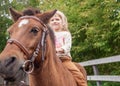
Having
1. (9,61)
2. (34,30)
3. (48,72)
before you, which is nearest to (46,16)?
(34,30)

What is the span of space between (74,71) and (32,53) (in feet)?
4.51

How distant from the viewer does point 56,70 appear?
491 cm

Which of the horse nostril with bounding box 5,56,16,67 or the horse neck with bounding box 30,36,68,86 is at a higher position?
the horse nostril with bounding box 5,56,16,67

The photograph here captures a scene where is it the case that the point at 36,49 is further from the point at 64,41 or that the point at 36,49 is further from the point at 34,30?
the point at 64,41

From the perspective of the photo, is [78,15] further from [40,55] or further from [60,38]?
[40,55]

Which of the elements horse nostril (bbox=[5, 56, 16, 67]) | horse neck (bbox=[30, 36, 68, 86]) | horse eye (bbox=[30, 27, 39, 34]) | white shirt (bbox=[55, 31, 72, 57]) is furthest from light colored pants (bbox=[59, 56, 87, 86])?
horse nostril (bbox=[5, 56, 16, 67])

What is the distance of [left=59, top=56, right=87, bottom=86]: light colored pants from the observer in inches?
217

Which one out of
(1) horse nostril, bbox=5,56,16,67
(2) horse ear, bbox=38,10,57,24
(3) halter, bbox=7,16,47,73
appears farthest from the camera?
(2) horse ear, bbox=38,10,57,24

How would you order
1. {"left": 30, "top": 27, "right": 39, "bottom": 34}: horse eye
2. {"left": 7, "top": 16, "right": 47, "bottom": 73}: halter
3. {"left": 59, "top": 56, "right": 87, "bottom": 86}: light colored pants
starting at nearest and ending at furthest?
{"left": 7, "top": 16, "right": 47, "bottom": 73}: halter, {"left": 30, "top": 27, "right": 39, "bottom": 34}: horse eye, {"left": 59, "top": 56, "right": 87, "bottom": 86}: light colored pants

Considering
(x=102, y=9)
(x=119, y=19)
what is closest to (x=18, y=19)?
(x=119, y=19)

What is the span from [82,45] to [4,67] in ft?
36.3

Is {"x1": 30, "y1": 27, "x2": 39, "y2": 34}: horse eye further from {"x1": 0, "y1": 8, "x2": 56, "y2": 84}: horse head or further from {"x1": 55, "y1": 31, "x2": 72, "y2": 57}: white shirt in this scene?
{"x1": 55, "y1": 31, "x2": 72, "y2": 57}: white shirt

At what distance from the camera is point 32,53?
4.32 metres

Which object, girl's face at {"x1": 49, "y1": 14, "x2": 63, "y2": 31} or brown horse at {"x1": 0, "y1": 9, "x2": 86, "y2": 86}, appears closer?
brown horse at {"x1": 0, "y1": 9, "x2": 86, "y2": 86}
